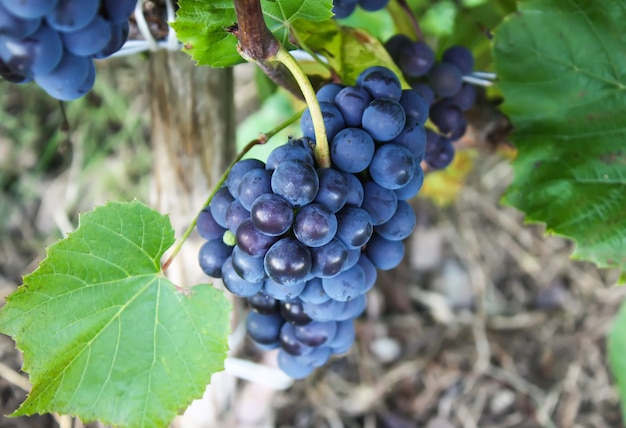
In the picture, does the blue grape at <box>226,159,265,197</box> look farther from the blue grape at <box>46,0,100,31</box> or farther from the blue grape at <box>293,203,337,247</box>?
the blue grape at <box>46,0,100,31</box>

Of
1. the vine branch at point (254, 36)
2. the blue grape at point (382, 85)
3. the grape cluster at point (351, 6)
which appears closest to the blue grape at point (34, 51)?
the vine branch at point (254, 36)

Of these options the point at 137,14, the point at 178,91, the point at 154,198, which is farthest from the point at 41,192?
the point at 137,14

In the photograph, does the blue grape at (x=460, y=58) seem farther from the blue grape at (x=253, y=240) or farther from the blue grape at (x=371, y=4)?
the blue grape at (x=253, y=240)

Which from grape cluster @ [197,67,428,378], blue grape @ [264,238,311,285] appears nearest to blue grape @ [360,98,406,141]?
grape cluster @ [197,67,428,378]

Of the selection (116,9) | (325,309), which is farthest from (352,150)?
(116,9)

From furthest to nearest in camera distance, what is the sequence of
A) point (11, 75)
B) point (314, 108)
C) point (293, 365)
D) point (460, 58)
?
point (460, 58) → point (293, 365) → point (314, 108) → point (11, 75)

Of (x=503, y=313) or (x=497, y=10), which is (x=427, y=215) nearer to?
(x=503, y=313)

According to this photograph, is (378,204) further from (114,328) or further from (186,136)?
(186,136)
